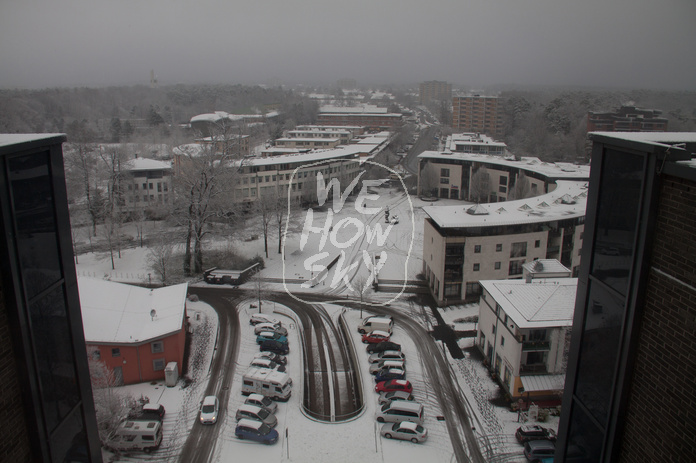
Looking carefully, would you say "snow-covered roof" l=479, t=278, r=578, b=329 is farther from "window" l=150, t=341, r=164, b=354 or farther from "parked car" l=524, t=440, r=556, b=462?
"window" l=150, t=341, r=164, b=354

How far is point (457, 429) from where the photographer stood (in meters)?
7.07

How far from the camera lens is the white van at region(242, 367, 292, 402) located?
7684 millimetres

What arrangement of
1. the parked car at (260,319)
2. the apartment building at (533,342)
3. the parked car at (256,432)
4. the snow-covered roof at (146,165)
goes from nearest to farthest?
the parked car at (256,432) < the apartment building at (533,342) < the parked car at (260,319) < the snow-covered roof at (146,165)

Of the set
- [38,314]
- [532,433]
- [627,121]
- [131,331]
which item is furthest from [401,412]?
[627,121]

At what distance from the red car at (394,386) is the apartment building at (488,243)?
148 inches

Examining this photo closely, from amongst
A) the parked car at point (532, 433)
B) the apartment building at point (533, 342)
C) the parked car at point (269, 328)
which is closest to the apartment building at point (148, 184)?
the parked car at point (269, 328)

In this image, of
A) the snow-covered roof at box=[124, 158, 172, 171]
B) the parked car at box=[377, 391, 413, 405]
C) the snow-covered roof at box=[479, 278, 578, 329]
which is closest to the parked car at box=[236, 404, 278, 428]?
the parked car at box=[377, 391, 413, 405]

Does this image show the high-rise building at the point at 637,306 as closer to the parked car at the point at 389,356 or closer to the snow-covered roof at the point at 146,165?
the parked car at the point at 389,356

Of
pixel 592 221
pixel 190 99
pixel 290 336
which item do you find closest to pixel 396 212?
pixel 290 336

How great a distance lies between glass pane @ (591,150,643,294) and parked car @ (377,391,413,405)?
600 cm

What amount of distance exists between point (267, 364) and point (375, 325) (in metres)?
2.47

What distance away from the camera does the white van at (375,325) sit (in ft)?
32.1

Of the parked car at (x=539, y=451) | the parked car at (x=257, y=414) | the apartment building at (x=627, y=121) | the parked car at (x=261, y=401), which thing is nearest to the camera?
the parked car at (x=539, y=451)

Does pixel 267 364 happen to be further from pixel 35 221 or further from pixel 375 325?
pixel 35 221
